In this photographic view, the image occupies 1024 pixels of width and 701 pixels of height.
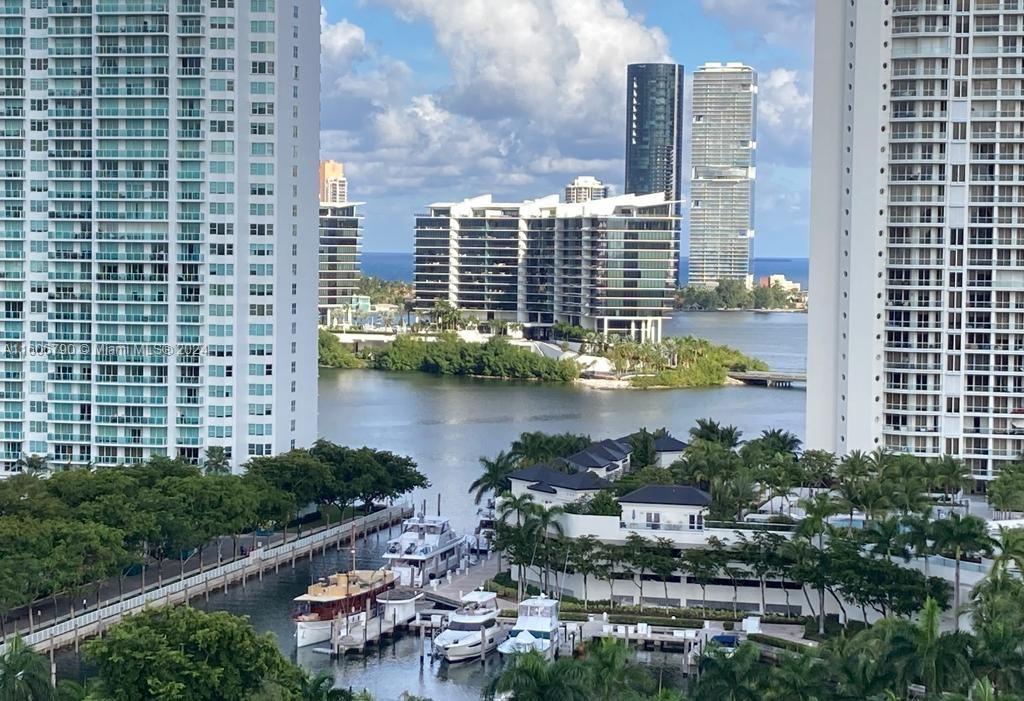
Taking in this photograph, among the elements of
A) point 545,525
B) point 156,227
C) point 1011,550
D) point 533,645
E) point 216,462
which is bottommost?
point 533,645

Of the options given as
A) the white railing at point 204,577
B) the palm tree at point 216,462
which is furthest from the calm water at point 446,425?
the palm tree at point 216,462

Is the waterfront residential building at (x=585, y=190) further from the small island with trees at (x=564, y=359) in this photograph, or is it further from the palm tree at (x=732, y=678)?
the palm tree at (x=732, y=678)

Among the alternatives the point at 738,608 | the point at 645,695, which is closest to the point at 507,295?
the point at 738,608

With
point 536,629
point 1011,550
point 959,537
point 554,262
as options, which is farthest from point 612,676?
point 554,262

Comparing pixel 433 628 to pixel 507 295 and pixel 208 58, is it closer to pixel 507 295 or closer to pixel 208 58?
pixel 208 58

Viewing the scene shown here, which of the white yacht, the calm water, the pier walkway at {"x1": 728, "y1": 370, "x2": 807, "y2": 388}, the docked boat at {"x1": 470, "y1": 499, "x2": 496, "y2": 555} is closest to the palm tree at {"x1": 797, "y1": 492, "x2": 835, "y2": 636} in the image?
the calm water

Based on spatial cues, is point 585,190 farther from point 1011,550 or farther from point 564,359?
point 1011,550
